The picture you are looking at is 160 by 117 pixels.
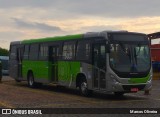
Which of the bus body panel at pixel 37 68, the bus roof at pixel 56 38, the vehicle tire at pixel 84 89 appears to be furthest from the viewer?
the bus body panel at pixel 37 68

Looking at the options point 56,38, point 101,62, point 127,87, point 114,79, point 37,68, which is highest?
point 56,38

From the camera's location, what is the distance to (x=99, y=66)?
19.0 metres

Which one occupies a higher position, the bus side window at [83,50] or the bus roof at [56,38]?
the bus roof at [56,38]

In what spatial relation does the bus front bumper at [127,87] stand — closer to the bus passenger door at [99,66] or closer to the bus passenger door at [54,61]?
the bus passenger door at [99,66]

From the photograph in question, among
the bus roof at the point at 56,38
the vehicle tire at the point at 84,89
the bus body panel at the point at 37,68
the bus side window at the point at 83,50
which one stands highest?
the bus roof at the point at 56,38

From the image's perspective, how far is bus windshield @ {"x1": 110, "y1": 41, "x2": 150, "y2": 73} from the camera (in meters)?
18.4

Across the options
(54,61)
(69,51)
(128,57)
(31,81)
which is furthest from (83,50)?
(31,81)

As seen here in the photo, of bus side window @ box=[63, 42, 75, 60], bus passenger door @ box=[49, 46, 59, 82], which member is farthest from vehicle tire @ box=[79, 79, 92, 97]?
bus passenger door @ box=[49, 46, 59, 82]

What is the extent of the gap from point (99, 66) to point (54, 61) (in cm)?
498

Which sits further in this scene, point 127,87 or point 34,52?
point 34,52

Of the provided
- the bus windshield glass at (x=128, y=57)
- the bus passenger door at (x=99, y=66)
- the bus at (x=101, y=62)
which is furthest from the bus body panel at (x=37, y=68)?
the bus windshield glass at (x=128, y=57)

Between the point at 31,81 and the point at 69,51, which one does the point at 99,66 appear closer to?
the point at 69,51

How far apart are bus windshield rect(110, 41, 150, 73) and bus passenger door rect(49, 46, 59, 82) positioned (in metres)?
5.37

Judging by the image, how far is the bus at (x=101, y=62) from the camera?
1834 centimetres
